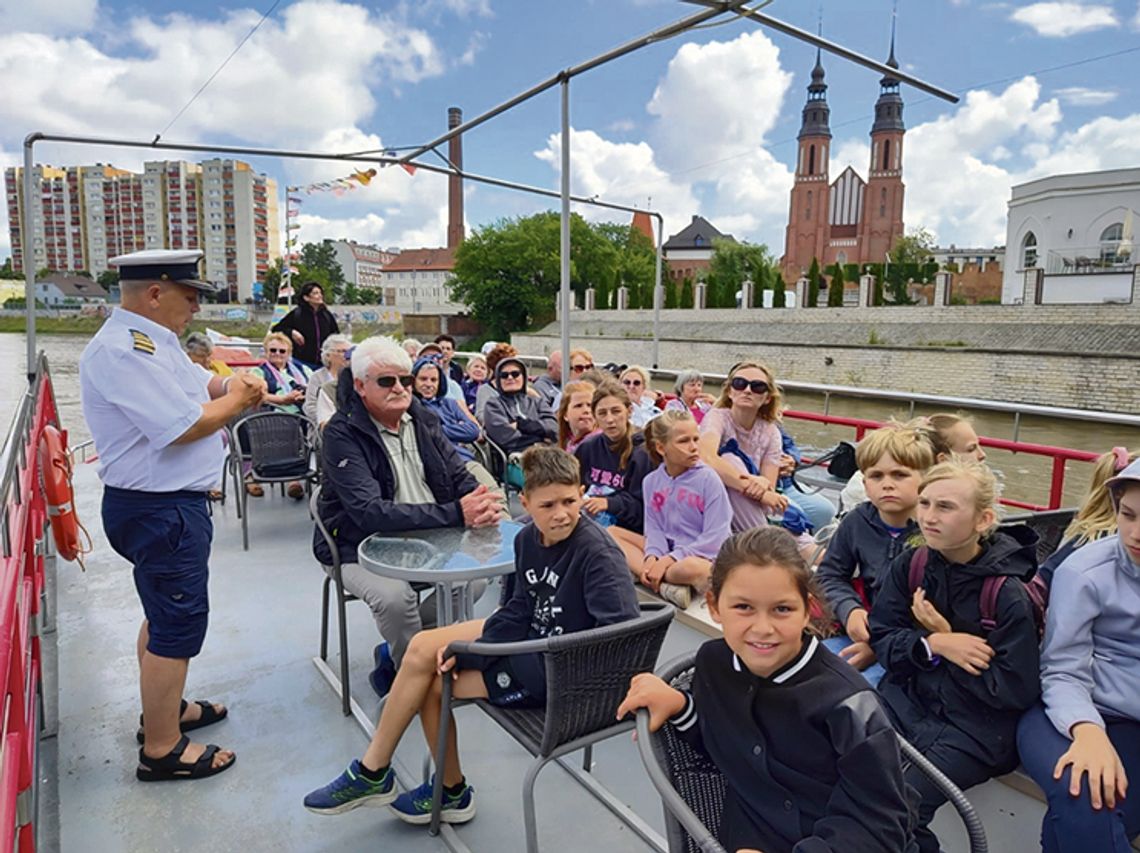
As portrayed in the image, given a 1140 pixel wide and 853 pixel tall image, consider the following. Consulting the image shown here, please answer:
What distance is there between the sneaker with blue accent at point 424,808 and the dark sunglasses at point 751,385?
236 cm

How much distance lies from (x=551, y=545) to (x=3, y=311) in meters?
32.9

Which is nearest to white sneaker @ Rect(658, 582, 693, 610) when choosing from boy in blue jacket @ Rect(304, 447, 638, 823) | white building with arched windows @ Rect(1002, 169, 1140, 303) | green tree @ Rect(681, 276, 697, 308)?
boy in blue jacket @ Rect(304, 447, 638, 823)

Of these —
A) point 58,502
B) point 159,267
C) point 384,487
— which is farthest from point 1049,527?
point 58,502

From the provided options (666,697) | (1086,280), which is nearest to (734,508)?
(666,697)

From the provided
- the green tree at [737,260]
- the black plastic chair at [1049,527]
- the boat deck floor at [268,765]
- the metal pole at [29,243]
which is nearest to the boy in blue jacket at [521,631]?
the boat deck floor at [268,765]

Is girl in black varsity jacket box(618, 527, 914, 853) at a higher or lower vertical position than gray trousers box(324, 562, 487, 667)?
higher

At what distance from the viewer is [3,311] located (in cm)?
2706

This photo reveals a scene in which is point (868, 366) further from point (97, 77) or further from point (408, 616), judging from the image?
point (408, 616)

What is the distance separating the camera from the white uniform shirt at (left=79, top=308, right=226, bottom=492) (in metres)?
2.11

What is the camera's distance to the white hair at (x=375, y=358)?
2.70 metres

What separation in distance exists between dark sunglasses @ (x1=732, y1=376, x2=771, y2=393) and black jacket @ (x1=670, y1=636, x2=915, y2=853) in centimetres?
250

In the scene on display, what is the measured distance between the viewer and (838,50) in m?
4.65

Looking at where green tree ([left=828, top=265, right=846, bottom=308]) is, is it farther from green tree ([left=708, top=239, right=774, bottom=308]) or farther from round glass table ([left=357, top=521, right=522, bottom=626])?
round glass table ([left=357, top=521, right=522, bottom=626])

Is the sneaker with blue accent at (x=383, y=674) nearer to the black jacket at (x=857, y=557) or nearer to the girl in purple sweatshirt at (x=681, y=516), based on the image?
the girl in purple sweatshirt at (x=681, y=516)
